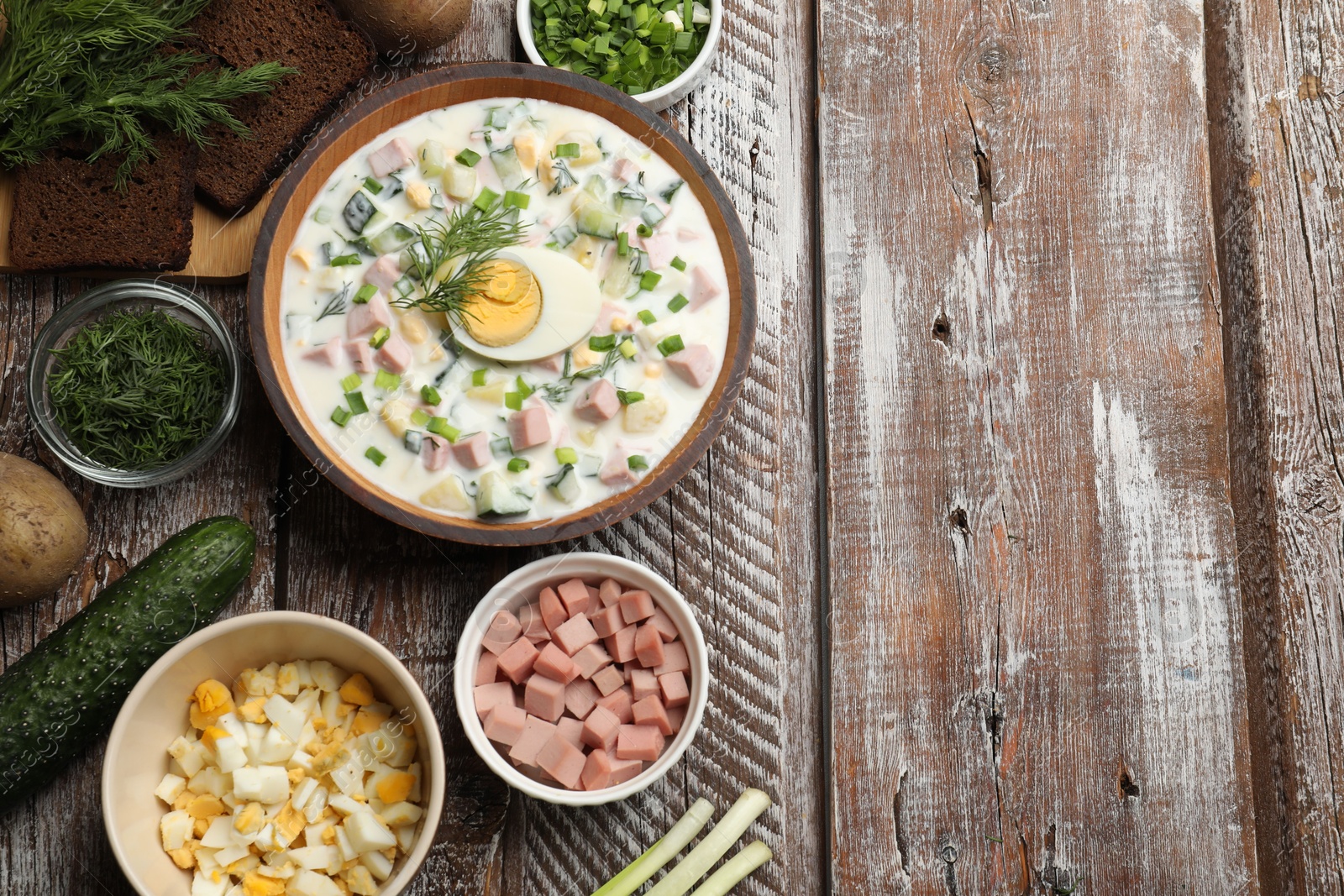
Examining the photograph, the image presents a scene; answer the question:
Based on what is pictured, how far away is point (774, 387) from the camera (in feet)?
7.31

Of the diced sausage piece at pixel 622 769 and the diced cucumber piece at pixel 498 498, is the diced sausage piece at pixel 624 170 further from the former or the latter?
the diced sausage piece at pixel 622 769

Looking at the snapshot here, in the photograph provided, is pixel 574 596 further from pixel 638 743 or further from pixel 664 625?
pixel 638 743

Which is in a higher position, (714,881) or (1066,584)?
(1066,584)

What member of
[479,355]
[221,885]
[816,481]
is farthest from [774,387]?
[221,885]

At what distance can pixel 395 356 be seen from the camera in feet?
6.31

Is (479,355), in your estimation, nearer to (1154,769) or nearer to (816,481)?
(816,481)

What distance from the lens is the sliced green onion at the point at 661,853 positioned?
2.00 meters

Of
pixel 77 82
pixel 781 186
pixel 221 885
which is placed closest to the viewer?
pixel 221 885

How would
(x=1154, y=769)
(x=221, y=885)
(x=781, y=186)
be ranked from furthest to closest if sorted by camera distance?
(x=781, y=186), (x=1154, y=769), (x=221, y=885)

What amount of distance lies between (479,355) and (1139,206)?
4.93 feet

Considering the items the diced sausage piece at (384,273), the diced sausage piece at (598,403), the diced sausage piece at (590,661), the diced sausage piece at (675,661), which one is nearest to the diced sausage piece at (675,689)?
the diced sausage piece at (675,661)

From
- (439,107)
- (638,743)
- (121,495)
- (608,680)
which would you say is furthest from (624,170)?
(121,495)

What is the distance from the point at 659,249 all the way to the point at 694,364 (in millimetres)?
244

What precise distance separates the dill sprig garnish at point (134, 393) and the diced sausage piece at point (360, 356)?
305 millimetres
